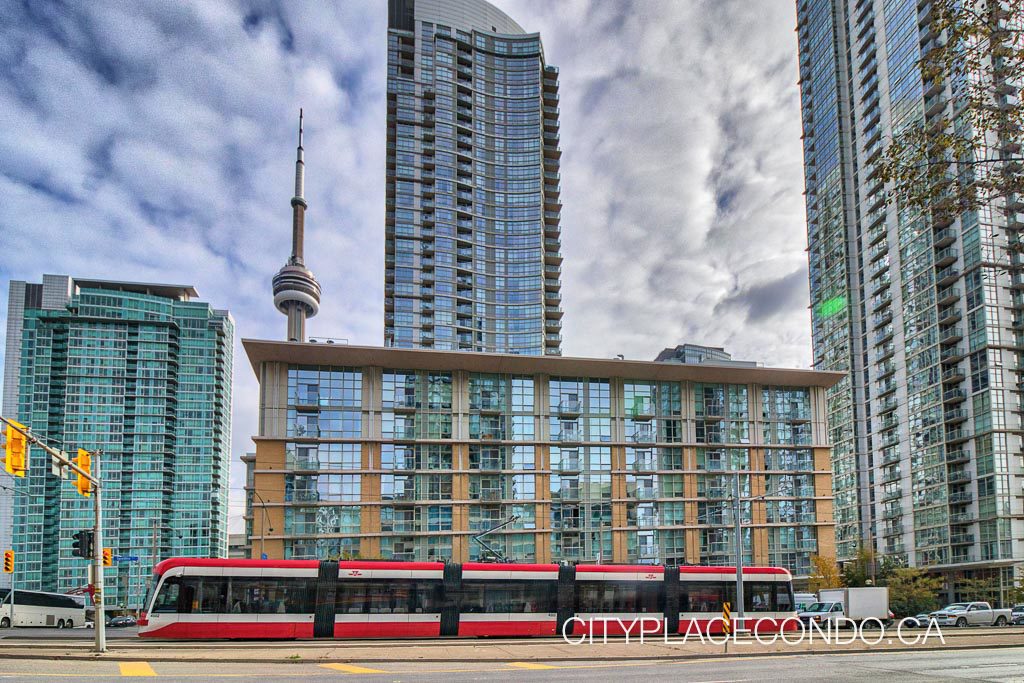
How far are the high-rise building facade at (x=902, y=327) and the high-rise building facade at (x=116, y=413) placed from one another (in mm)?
111698

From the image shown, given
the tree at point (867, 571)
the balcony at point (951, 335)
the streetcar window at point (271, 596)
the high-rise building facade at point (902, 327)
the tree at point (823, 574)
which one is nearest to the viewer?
the streetcar window at point (271, 596)

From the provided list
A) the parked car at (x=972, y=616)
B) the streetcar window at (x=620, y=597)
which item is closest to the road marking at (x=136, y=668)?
the streetcar window at (x=620, y=597)

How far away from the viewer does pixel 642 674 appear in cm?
2138

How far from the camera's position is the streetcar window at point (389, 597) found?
34531 mm

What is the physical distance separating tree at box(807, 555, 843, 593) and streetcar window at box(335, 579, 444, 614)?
1624 inches

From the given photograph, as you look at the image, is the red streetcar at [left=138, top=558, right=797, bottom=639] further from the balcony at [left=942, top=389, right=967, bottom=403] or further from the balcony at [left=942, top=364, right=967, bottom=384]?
the balcony at [left=942, top=364, right=967, bottom=384]

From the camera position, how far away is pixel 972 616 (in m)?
49.2

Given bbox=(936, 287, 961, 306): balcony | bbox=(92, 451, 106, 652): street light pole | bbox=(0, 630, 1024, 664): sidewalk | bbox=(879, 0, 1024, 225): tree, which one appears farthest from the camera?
bbox=(936, 287, 961, 306): balcony

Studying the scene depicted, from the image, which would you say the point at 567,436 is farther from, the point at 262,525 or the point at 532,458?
the point at 262,525

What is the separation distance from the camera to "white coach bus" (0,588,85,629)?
158ft

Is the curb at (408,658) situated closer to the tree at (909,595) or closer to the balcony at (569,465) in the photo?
the tree at (909,595)

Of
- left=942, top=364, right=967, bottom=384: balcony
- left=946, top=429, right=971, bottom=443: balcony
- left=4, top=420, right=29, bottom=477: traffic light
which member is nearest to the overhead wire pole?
left=4, top=420, right=29, bottom=477: traffic light

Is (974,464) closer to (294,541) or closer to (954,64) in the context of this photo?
(294,541)

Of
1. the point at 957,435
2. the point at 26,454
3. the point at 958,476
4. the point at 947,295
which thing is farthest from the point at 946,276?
the point at 26,454
